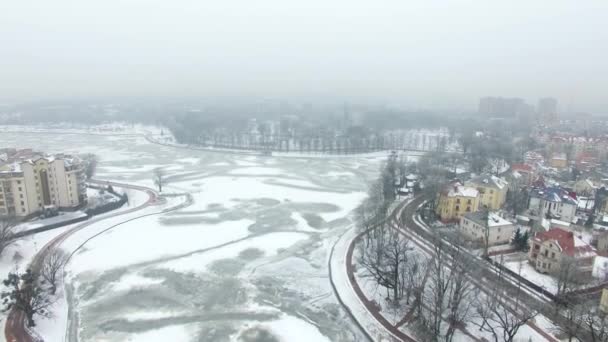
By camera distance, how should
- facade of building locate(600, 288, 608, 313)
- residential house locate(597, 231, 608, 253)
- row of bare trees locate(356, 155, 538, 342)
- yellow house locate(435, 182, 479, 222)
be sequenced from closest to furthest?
row of bare trees locate(356, 155, 538, 342), facade of building locate(600, 288, 608, 313), residential house locate(597, 231, 608, 253), yellow house locate(435, 182, 479, 222)

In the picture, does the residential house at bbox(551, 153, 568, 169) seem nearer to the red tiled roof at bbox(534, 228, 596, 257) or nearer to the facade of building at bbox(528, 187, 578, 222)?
the facade of building at bbox(528, 187, 578, 222)

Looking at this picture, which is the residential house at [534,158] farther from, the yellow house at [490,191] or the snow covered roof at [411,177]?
the yellow house at [490,191]

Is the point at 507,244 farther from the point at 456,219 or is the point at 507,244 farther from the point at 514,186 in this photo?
the point at 514,186

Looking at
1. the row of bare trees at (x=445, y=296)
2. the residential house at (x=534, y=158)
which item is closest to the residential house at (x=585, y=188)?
the residential house at (x=534, y=158)

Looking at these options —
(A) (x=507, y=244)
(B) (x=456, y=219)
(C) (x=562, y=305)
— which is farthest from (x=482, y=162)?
(C) (x=562, y=305)

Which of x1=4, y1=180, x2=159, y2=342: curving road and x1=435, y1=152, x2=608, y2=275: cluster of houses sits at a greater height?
x1=435, y1=152, x2=608, y2=275: cluster of houses

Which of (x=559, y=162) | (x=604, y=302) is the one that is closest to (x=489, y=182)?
(x=604, y=302)

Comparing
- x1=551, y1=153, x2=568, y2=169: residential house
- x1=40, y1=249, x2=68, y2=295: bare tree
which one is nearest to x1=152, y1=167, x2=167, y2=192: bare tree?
x1=40, y1=249, x2=68, y2=295: bare tree
